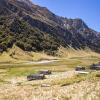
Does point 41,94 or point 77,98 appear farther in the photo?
point 41,94

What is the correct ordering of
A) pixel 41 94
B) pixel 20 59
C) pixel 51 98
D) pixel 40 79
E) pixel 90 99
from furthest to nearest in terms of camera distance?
pixel 20 59, pixel 40 79, pixel 41 94, pixel 51 98, pixel 90 99

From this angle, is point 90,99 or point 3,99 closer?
point 90,99

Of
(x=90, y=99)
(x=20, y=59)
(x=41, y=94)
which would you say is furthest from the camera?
(x=20, y=59)

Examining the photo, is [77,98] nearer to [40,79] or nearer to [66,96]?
→ [66,96]

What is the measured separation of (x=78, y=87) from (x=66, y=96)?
736 centimetres

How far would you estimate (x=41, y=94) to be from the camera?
49.7 meters

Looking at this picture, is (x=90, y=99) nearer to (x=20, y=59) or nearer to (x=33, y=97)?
(x=33, y=97)

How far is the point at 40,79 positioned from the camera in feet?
260

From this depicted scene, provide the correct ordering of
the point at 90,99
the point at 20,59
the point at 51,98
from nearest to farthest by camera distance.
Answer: the point at 90,99, the point at 51,98, the point at 20,59

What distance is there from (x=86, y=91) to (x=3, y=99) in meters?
13.0

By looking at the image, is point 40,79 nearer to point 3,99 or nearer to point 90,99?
point 3,99

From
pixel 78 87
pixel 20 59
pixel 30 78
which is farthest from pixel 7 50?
pixel 78 87

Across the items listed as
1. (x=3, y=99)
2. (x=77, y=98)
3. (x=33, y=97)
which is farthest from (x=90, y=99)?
(x=3, y=99)

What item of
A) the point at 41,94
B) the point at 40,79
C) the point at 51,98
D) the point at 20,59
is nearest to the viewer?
A: the point at 51,98
